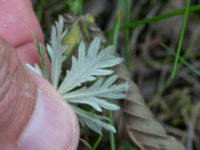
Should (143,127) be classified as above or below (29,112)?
below

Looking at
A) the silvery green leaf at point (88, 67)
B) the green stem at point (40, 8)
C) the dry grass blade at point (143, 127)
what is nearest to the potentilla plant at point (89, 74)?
the silvery green leaf at point (88, 67)

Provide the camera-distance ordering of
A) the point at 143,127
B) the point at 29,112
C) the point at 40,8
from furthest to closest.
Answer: the point at 40,8 → the point at 143,127 → the point at 29,112

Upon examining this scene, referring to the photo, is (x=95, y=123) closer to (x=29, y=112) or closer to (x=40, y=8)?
(x=29, y=112)

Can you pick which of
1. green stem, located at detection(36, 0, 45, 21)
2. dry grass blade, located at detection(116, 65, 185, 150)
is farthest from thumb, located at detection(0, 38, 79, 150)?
green stem, located at detection(36, 0, 45, 21)

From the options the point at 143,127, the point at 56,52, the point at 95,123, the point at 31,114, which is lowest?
the point at 143,127

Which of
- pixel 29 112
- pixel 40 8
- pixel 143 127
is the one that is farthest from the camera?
pixel 40 8

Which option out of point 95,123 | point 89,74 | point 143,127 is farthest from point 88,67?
point 143,127
